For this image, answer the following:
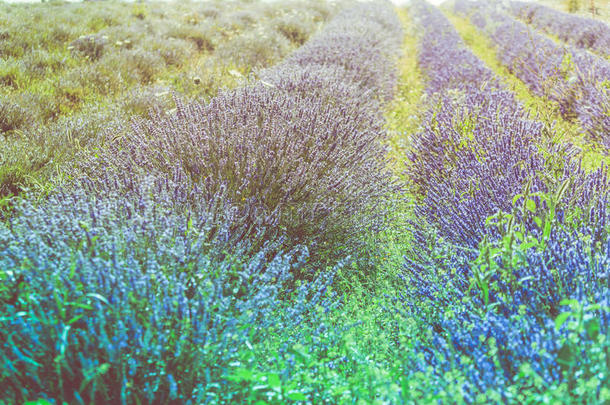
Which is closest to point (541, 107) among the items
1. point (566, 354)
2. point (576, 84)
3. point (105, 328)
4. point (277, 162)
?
point (576, 84)

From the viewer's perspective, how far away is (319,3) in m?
15.8

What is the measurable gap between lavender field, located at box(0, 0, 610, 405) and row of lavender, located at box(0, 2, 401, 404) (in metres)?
0.01

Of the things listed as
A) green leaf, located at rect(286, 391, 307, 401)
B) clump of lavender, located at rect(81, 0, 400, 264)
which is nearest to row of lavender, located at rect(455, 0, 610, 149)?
clump of lavender, located at rect(81, 0, 400, 264)

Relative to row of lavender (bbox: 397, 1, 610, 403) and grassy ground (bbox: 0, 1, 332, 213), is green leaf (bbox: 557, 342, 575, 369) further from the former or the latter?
grassy ground (bbox: 0, 1, 332, 213)

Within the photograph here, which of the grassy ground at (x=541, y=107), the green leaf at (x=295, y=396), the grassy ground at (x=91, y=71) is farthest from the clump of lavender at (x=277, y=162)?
the grassy ground at (x=541, y=107)

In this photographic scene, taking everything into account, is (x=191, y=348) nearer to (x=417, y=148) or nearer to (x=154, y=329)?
(x=154, y=329)

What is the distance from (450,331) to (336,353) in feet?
1.39

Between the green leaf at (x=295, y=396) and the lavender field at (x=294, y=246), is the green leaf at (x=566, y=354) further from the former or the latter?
the green leaf at (x=295, y=396)

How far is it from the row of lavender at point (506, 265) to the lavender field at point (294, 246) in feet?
0.04

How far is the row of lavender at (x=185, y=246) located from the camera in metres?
1.15

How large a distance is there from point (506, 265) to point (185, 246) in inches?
46.8

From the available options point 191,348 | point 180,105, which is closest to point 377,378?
point 191,348

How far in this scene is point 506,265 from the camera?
1452 millimetres

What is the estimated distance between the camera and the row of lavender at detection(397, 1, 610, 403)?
109 cm
